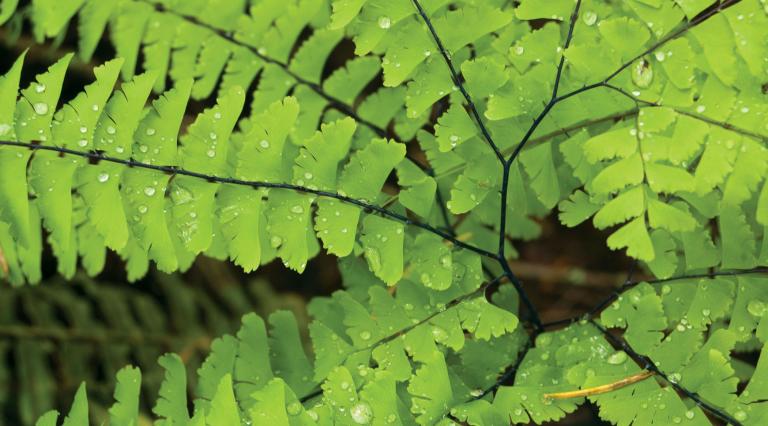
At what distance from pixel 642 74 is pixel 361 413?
59 cm

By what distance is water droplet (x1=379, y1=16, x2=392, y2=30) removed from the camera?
946mm

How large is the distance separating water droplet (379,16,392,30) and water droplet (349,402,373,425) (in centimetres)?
52

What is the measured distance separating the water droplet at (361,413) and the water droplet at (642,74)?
0.57 m

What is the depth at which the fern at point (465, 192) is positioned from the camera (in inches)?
34.6

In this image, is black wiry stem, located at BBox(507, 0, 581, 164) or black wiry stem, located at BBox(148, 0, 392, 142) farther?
black wiry stem, located at BBox(148, 0, 392, 142)

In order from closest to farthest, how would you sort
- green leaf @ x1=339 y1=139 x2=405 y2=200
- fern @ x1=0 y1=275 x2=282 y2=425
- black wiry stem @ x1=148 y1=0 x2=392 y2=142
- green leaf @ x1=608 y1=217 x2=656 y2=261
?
green leaf @ x1=608 y1=217 x2=656 y2=261 < green leaf @ x1=339 y1=139 x2=405 y2=200 < black wiry stem @ x1=148 y1=0 x2=392 y2=142 < fern @ x1=0 y1=275 x2=282 y2=425

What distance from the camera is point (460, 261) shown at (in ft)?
3.39

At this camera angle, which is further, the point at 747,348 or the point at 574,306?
the point at 574,306

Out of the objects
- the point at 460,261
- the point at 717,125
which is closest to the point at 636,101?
the point at 717,125

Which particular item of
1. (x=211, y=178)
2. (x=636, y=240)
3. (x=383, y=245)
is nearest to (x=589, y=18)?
(x=636, y=240)

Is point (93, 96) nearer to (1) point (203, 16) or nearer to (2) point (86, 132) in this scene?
(2) point (86, 132)

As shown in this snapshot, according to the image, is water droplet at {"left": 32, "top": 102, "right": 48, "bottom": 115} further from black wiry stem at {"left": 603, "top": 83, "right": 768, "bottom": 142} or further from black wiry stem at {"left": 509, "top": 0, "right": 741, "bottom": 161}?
black wiry stem at {"left": 603, "top": 83, "right": 768, "bottom": 142}

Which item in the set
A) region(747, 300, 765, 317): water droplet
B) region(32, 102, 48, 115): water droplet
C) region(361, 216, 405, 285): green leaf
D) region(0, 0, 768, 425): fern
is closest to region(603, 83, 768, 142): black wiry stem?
region(0, 0, 768, 425): fern

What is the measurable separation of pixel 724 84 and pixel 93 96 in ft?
2.75
